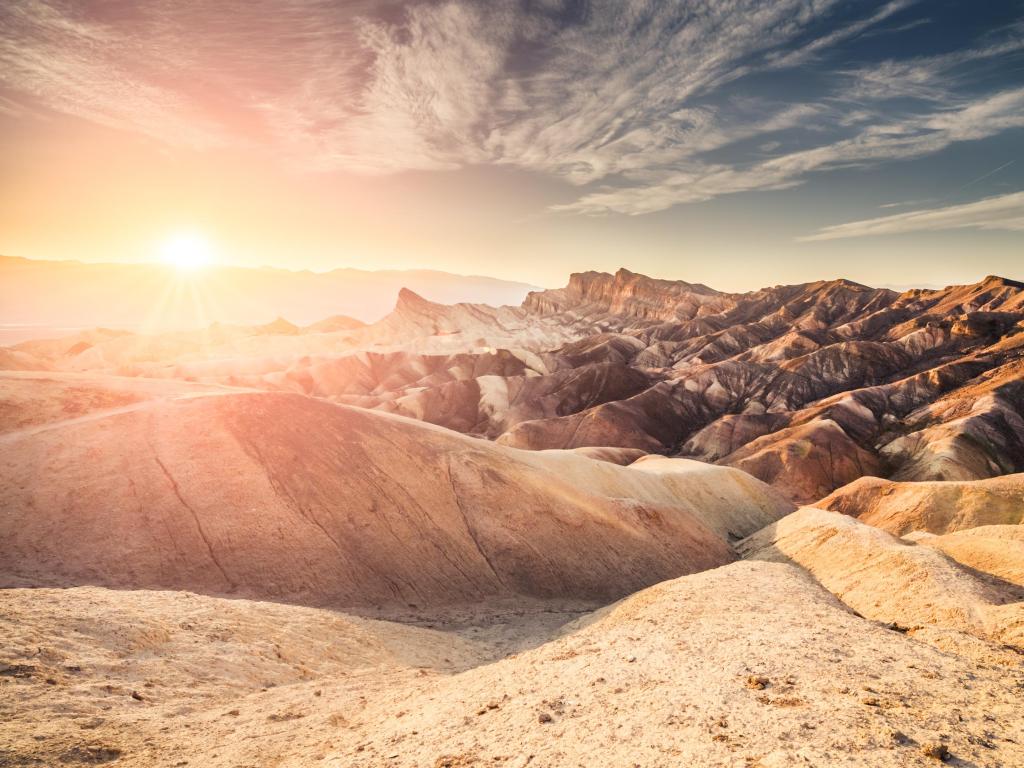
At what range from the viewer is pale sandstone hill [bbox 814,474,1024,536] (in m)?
42.8

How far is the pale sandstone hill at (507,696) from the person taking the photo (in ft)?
24.4

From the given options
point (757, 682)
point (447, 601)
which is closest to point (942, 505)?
point (447, 601)

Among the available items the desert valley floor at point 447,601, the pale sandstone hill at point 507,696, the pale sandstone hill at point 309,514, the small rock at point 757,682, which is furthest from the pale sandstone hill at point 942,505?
the small rock at point 757,682

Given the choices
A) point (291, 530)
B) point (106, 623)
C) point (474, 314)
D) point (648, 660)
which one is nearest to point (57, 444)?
point (291, 530)

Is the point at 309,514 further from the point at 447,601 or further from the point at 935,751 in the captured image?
the point at 935,751

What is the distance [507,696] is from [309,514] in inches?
694

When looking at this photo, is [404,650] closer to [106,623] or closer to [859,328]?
[106,623]

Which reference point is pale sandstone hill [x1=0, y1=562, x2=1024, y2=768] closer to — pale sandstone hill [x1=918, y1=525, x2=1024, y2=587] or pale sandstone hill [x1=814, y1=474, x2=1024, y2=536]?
pale sandstone hill [x1=918, y1=525, x2=1024, y2=587]

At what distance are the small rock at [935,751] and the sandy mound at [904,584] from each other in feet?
26.8

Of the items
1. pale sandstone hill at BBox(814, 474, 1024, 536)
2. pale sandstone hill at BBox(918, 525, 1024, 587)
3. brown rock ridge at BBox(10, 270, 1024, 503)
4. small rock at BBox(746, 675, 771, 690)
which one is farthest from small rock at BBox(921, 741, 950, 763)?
brown rock ridge at BBox(10, 270, 1024, 503)

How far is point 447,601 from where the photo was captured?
2427 cm

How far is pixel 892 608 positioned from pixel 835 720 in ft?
52.5

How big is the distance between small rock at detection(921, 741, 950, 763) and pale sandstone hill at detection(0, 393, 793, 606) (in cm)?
1979

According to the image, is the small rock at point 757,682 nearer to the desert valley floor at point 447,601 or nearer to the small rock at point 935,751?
the desert valley floor at point 447,601
